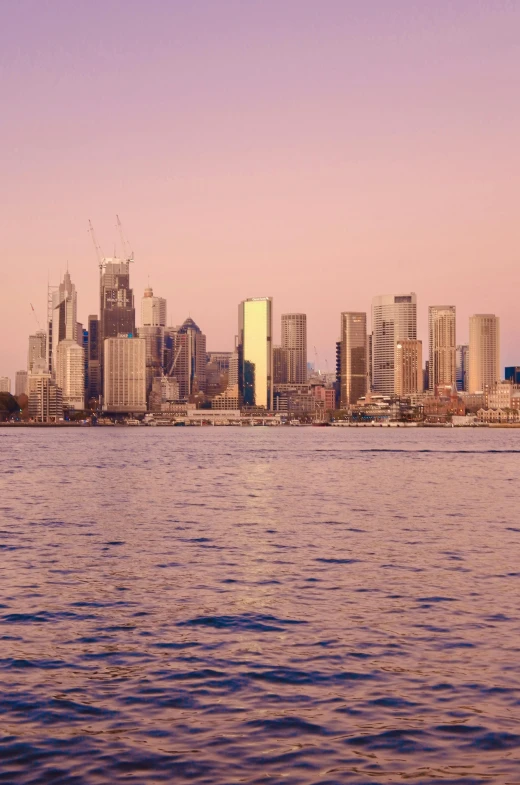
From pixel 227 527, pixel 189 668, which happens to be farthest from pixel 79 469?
pixel 189 668

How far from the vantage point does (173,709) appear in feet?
66.5

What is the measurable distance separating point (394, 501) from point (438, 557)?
103ft

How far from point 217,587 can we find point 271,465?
100837 mm

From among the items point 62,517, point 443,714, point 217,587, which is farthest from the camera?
point 62,517

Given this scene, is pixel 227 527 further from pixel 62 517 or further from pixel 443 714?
pixel 443 714

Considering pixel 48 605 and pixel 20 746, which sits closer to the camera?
pixel 20 746

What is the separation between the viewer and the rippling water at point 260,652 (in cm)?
1750

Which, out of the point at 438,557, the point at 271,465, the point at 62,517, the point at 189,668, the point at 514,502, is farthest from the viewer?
the point at 271,465

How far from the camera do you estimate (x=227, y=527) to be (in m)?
55.4

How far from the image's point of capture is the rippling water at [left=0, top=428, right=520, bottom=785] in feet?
57.4

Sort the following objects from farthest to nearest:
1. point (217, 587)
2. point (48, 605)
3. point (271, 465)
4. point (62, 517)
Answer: point (271, 465) → point (62, 517) → point (217, 587) → point (48, 605)

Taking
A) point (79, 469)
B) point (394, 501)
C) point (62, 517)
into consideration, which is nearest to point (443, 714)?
point (62, 517)

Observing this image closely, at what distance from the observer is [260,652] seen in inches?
991

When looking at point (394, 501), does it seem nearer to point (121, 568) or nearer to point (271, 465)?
point (121, 568)
